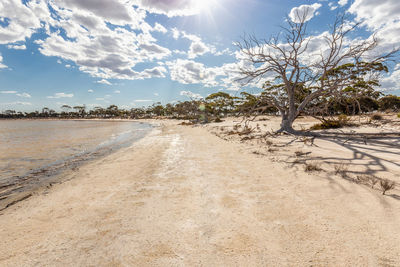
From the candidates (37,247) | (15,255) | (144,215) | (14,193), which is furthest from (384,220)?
(14,193)

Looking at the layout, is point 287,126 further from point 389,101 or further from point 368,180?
point 389,101

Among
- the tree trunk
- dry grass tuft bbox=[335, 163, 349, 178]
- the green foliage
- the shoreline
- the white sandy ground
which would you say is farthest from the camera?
the green foliage

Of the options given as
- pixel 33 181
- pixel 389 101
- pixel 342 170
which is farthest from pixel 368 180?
pixel 389 101

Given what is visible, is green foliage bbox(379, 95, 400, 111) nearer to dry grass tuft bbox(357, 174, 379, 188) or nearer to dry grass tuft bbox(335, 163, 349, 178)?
dry grass tuft bbox(335, 163, 349, 178)

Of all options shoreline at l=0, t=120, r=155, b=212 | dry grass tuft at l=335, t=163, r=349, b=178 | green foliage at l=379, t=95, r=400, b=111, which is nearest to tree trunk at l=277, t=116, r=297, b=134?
dry grass tuft at l=335, t=163, r=349, b=178

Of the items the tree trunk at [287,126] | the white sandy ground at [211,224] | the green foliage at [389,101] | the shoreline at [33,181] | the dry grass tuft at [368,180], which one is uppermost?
the green foliage at [389,101]

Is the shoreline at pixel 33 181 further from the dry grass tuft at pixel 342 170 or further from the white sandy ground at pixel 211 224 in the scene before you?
the dry grass tuft at pixel 342 170

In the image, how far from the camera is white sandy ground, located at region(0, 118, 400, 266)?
209 cm

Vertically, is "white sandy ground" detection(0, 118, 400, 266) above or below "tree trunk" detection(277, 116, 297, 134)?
below

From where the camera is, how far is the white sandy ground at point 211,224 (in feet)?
6.87

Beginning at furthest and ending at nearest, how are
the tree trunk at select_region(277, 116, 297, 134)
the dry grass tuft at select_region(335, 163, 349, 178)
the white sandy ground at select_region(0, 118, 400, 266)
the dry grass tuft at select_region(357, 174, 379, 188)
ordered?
the tree trunk at select_region(277, 116, 297, 134), the dry grass tuft at select_region(335, 163, 349, 178), the dry grass tuft at select_region(357, 174, 379, 188), the white sandy ground at select_region(0, 118, 400, 266)

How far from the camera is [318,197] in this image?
337 cm

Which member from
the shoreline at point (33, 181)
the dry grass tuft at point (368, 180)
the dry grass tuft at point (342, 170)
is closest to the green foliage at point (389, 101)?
the dry grass tuft at point (342, 170)

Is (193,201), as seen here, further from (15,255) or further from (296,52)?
(296,52)
